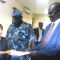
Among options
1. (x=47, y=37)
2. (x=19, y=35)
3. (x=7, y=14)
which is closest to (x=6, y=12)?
(x=7, y=14)

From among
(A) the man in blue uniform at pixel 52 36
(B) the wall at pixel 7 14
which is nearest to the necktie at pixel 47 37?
(A) the man in blue uniform at pixel 52 36

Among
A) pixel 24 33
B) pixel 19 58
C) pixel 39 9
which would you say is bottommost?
pixel 19 58

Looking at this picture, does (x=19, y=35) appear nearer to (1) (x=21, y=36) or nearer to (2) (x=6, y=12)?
(1) (x=21, y=36)

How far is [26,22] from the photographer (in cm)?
118

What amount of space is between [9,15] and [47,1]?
0.24 meters

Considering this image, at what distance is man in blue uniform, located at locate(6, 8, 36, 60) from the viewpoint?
1.17m

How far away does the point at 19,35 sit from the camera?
3.85 ft

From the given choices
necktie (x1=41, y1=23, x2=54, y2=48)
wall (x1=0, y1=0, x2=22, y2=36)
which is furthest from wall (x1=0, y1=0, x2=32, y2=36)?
necktie (x1=41, y1=23, x2=54, y2=48)

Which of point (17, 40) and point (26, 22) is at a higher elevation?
point (26, 22)

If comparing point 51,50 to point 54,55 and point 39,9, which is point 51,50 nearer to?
point 54,55

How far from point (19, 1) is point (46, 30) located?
23cm

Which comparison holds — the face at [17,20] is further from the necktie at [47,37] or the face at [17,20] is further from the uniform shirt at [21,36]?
the necktie at [47,37]

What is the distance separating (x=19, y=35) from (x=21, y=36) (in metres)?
0.01

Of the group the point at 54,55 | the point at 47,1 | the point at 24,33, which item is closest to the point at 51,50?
the point at 54,55
